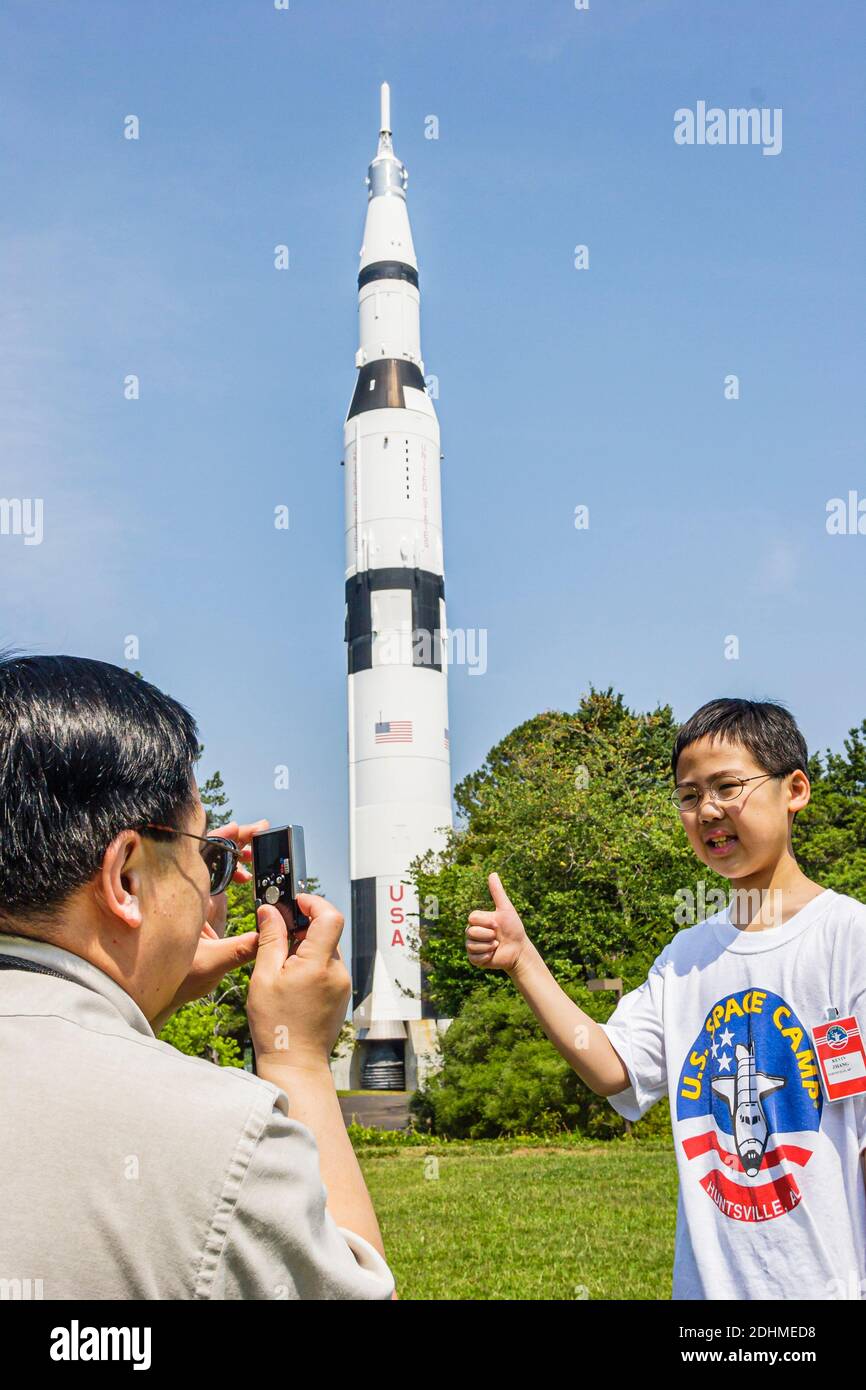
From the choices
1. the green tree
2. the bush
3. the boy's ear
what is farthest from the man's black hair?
the green tree

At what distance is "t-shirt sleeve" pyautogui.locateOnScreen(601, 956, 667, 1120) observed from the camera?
3.09m

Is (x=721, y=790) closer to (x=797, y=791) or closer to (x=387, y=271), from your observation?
(x=797, y=791)

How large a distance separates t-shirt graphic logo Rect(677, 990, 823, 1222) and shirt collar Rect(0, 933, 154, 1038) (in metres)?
1.74

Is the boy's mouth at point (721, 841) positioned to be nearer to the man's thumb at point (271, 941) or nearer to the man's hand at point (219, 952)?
the man's hand at point (219, 952)

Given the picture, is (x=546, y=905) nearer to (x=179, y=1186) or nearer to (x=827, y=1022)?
(x=827, y=1022)

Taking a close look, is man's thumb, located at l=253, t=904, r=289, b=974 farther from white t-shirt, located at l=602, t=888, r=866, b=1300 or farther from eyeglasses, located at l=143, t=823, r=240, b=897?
white t-shirt, located at l=602, t=888, r=866, b=1300

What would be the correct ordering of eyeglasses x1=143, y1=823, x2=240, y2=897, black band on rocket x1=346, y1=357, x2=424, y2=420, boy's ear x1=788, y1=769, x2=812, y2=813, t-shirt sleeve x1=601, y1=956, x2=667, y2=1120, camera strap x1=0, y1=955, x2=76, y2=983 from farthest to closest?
1. black band on rocket x1=346, y1=357, x2=424, y2=420
2. boy's ear x1=788, y1=769, x2=812, y2=813
3. t-shirt sleeve x1=601, y1=956, x2=667, y2=1120
4. eyeglasses x1=143, y1=823, x2=240, y2=897
5. camera strap x1=0, y1=955, x2=76, y2=983

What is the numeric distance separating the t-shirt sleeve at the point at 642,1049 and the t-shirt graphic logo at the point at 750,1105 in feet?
0.45

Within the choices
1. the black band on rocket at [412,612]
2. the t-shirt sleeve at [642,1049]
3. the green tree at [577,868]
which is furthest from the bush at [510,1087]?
the black band on rocket at [412,612]

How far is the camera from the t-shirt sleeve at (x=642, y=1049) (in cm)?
309

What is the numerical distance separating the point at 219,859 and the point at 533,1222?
28.2ft

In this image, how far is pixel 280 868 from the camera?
6.84 feet
